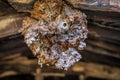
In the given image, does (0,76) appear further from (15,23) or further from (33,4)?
(33,4)

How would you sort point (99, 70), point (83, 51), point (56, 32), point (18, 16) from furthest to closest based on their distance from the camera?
point (99, 70) < point (83, 51) < point (18, 16) < point (56, 32)

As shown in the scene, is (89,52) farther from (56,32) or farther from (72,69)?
(56,32)

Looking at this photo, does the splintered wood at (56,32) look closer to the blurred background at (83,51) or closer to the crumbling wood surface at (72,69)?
the blurred background at (83,51)

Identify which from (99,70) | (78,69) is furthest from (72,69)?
(99,70)

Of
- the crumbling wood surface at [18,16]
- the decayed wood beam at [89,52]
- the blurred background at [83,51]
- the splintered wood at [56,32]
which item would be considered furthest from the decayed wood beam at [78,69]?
the splintered wood at [56,32]

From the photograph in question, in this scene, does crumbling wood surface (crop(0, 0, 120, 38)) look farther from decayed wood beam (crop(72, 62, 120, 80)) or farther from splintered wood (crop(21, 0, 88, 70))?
decayed wood beam (crop(72, 62, 120, 80))

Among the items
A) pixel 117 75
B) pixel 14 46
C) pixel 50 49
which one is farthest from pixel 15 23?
pixel 117 75
